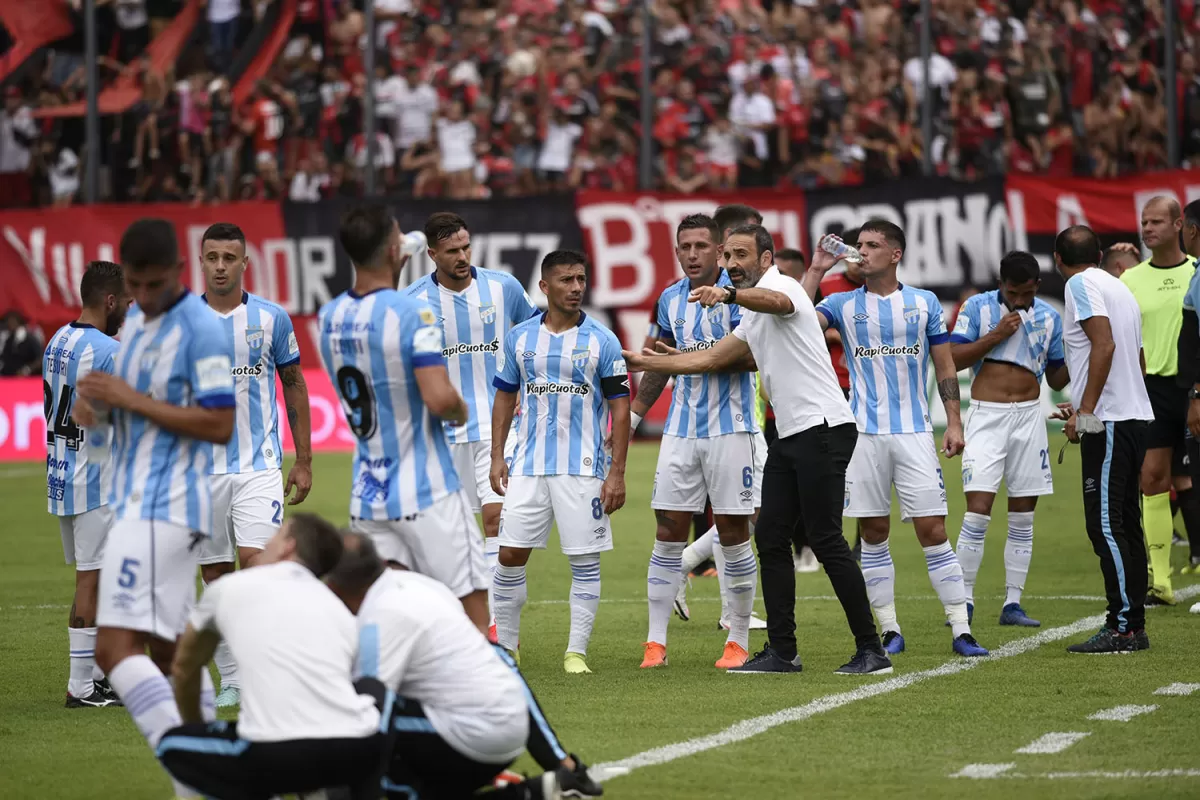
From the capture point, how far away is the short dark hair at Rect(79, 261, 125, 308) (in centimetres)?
858

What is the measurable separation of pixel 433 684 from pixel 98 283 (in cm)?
375

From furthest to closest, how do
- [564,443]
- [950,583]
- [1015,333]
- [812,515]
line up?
[1015,333], [950,583], [564,443], [812,515]

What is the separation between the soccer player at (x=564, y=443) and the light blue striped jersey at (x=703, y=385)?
22.1 inches

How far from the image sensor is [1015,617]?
10.5 metres

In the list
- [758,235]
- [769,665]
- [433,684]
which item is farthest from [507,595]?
[433,684]

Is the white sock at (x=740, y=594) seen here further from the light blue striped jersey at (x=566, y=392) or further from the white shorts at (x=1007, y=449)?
the white shorts at (x=1007, y=449)

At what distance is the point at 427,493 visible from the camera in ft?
22.0

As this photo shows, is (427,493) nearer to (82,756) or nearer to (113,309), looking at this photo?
(82,756)

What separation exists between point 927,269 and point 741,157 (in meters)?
2.96

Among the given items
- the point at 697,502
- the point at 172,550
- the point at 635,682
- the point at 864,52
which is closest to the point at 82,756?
the point at 172,550

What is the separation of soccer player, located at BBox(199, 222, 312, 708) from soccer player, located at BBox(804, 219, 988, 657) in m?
3.02

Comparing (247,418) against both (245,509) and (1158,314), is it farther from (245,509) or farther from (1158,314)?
(1158,314)

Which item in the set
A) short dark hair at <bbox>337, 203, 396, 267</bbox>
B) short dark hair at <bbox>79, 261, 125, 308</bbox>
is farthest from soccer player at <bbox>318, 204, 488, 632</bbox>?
short dark hair at <bbox>79, 261, 125, 308</bbox>

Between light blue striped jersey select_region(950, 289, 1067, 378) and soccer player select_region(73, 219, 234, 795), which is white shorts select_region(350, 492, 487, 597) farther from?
light blue striped jersey select_region(950, 289, 1067, 378)
